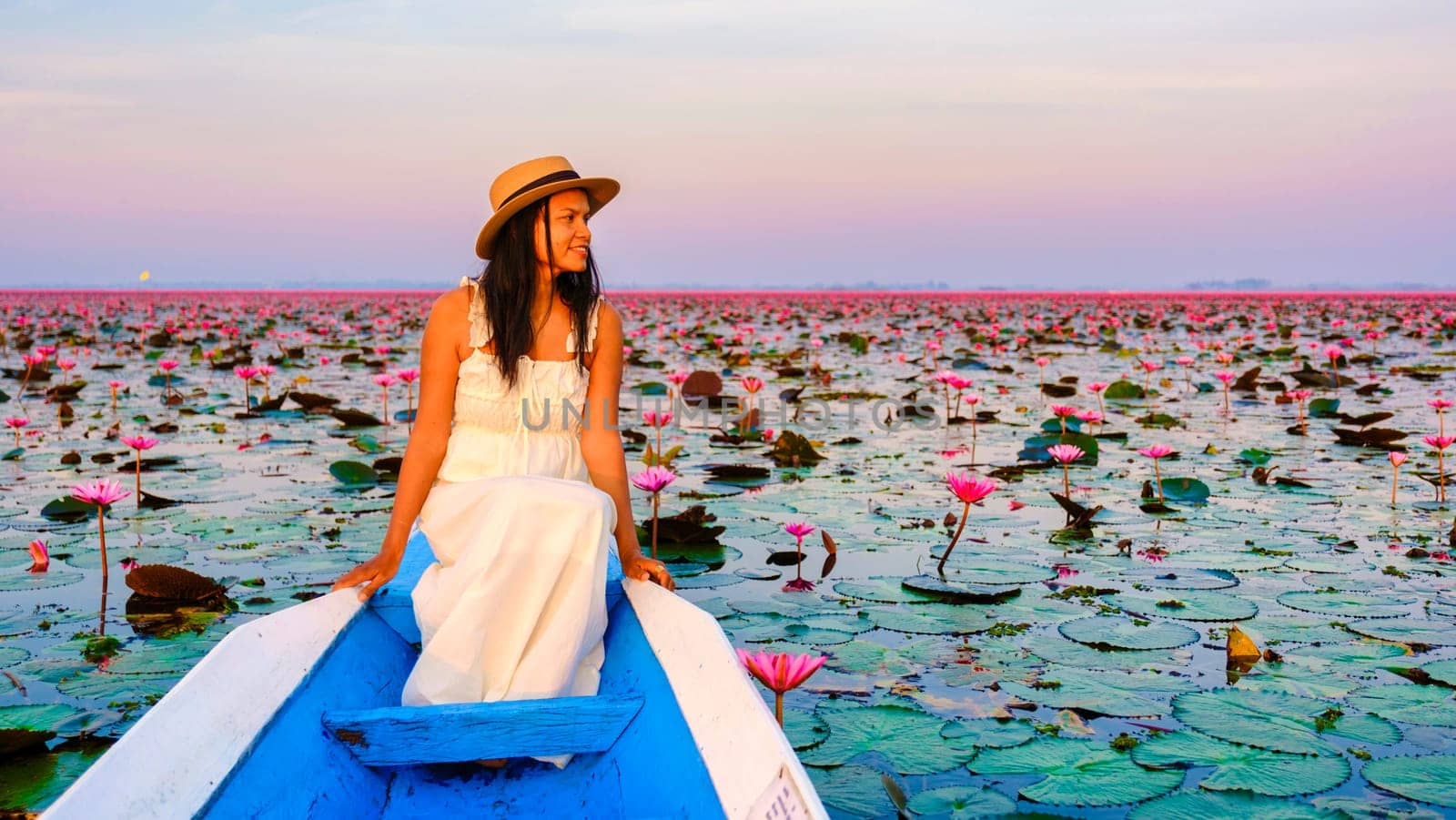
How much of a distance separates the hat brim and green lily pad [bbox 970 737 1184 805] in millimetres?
1600

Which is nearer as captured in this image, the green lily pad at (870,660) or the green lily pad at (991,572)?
the green lily pad at (870,660)

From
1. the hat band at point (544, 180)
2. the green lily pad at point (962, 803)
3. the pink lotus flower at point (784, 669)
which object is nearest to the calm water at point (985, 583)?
the green lily pad at point (962, 803)

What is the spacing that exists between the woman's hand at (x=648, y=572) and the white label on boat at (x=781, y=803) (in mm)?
1073

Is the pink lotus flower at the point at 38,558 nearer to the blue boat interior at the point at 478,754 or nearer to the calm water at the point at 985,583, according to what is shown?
the calm water at the point at 985,583

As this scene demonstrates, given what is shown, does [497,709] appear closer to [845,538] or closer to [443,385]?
[443,385]

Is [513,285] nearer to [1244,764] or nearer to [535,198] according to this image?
[535,198]

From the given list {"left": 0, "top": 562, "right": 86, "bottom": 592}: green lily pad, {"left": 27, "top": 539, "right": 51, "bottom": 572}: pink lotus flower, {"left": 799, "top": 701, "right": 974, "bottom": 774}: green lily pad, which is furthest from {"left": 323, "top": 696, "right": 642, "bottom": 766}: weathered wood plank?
{"left": 27, "top": 539, "right": 51, "bottom": 572}: pink lotus flower

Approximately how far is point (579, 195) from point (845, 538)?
2.20 m

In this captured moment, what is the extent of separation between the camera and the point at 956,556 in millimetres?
4230

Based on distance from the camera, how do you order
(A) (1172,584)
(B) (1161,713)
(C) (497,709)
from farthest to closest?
(A) (1172,584) → (B) (1161,713) → (C) (497,709)

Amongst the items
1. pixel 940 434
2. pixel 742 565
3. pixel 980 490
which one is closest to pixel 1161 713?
pixel 980 490

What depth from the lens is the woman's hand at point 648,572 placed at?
8.79ft

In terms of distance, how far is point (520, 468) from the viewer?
9.26 ft

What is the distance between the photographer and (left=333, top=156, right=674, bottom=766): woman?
7.45 ft
